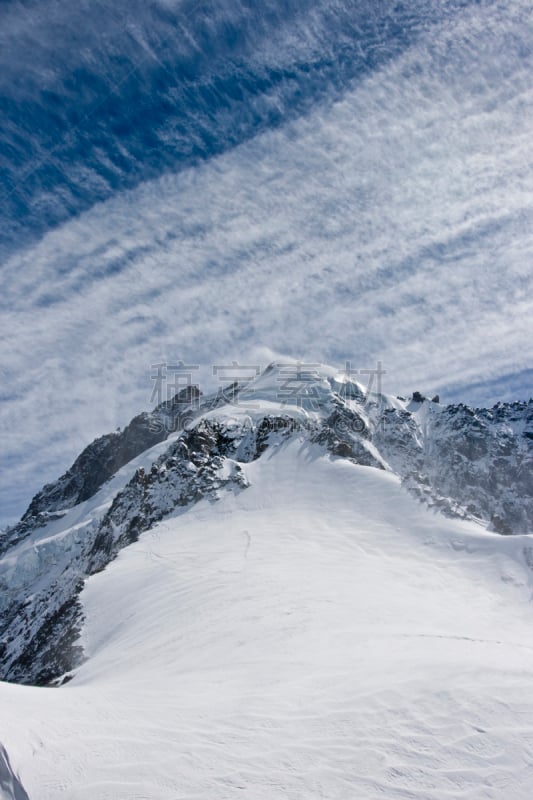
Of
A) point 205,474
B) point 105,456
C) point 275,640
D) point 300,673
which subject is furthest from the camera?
point 105,456

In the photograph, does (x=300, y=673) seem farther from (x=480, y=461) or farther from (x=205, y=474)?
(x=480, y=461)

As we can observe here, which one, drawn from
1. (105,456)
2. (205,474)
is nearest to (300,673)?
(205,474)

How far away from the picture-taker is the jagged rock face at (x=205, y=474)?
51.1 m

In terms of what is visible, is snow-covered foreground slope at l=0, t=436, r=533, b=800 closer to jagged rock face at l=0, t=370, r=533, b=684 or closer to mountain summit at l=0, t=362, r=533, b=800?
mountain summit at l=0, t=362, r=533, b=800

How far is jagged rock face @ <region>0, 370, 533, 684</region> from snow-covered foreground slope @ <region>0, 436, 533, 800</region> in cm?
695

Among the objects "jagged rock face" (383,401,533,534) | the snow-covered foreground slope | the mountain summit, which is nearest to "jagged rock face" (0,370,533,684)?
"jagged rock face" (383,401,533,534)

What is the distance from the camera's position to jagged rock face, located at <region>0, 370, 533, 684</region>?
51062 mm

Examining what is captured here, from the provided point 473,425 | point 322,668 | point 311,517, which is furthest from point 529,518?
point 322,668

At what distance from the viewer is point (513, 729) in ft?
37.6

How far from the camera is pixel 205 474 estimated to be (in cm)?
5328

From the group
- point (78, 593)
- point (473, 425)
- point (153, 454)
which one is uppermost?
point (78, 593)

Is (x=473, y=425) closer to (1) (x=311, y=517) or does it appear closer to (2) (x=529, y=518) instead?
(2) (x=529, y=518)

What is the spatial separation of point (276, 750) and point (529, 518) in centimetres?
11127

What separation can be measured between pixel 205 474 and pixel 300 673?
124 feet
